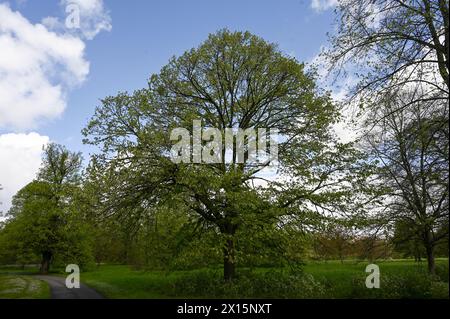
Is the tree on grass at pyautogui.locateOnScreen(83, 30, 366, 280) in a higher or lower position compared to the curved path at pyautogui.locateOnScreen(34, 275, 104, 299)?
higher

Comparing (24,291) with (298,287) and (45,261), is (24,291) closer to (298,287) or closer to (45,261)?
(298,287)

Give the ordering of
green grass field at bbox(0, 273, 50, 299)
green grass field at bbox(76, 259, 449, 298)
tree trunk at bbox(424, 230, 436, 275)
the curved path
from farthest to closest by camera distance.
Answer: tree trunk at bbox(424, 230, 436, 275), the curved path, green grass field at bbox(0, 273, 50, 299), green grass field at bbox(76, 259, 449, 298)

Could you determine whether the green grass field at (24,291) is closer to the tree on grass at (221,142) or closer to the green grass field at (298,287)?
the green grass field at (298,287)

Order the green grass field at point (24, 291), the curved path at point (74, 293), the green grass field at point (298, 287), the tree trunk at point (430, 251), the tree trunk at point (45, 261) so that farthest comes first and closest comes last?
the tree trunk at point (45, 261), the tree trunk at point (430, 251), the curved path at point (74, 293), the green grass field at point (24, 291), the green grass field at point (298, 287)

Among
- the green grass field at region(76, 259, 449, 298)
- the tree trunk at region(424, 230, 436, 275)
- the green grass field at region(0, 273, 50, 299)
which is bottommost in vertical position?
the green grass field at region(0, 273, 50, 299)

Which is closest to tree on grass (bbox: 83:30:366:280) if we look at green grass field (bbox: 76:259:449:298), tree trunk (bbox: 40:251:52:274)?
green grass field (bbox: 76:259:449:298)

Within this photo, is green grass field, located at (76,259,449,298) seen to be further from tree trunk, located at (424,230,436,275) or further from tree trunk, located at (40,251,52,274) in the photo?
tree trunk, located at (40,251,52,274)

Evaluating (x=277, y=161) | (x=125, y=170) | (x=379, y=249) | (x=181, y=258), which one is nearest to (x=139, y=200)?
(x=125, y=170)

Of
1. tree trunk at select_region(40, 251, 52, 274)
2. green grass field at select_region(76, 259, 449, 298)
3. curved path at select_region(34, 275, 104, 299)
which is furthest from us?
tree trunk at select_region(40, 251, 52, 274)

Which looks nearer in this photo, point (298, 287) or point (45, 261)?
point (298, 287)

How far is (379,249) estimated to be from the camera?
23109mm

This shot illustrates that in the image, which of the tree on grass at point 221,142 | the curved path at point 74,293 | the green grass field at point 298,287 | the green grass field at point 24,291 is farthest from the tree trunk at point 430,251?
the green grass field at point 24,291

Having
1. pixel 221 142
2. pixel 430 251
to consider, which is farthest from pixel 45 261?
pixel 430 251

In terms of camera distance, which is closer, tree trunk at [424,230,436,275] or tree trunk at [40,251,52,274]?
tree trunk at [424,230,436,275]
